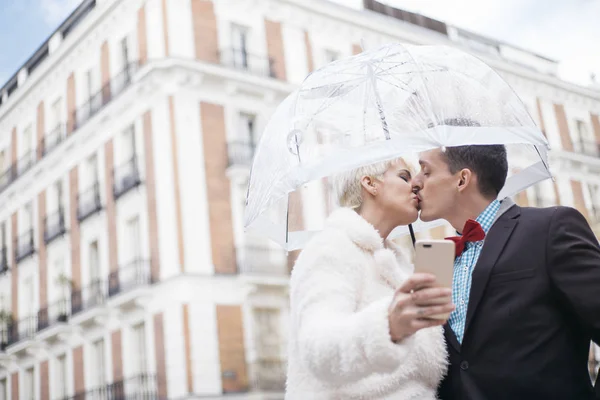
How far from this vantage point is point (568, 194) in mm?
29594

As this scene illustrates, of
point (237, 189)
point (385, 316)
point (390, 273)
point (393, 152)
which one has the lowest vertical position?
point (385, 316)

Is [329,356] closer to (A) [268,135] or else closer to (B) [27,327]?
(A) [268,135]

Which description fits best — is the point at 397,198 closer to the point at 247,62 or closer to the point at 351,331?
the point at 351,331

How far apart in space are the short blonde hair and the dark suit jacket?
1.94 ft

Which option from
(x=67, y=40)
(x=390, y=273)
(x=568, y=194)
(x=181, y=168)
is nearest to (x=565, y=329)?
(x=390, y=273)

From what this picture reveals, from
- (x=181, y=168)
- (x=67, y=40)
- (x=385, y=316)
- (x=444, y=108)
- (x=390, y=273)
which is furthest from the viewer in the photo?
(x=67, y=40)

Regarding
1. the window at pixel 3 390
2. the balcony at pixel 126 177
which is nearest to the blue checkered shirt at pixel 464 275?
the balcony at pixel 126 177

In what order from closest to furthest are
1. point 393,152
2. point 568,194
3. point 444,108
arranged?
point 393,152 < point 444,108 < point 568,194

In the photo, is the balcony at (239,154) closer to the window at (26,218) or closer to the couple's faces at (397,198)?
the window at (26,218)

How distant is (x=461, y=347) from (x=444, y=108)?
112 centimetres

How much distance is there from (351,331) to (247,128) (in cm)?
1930

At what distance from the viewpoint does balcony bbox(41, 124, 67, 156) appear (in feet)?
81.9

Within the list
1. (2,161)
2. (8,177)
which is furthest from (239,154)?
(2,161)

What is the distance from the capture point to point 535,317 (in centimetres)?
279
